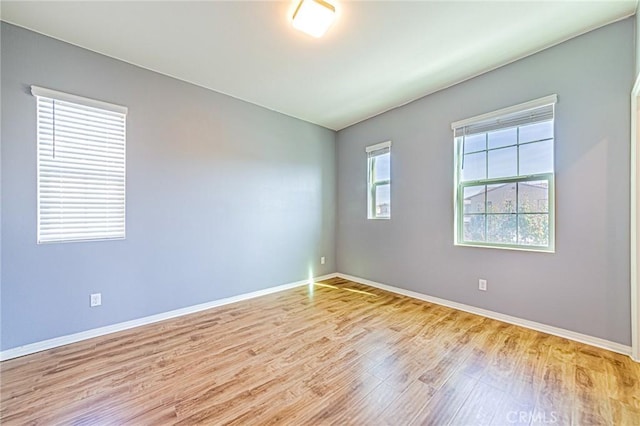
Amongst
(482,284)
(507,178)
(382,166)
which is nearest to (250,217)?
(382,166)

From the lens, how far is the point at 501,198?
2.93 metres

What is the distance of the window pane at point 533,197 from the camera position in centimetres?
262

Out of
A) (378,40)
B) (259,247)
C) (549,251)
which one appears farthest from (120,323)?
(549,251)

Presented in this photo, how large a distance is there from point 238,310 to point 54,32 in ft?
10.5

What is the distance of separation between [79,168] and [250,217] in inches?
72.9

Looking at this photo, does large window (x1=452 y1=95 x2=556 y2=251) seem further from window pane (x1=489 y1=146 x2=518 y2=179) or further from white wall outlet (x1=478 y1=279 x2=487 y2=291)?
white wall outlet (x1=478 y1=279 x2=487 y2=291)

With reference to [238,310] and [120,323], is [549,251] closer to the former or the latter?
[238,310]

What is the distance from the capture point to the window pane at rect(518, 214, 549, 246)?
8.59ft

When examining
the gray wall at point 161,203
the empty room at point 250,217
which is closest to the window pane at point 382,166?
the empty room at point 250,217

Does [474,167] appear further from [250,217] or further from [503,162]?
[250,217]

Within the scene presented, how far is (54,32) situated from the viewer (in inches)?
89.5

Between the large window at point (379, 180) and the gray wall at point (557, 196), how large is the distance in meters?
0.16

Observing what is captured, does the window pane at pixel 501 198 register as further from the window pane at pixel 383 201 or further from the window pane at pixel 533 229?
the window pane at pixel 383 201

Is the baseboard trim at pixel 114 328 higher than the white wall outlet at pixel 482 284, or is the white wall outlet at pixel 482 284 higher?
the white wall outlet at pixel 482 284
